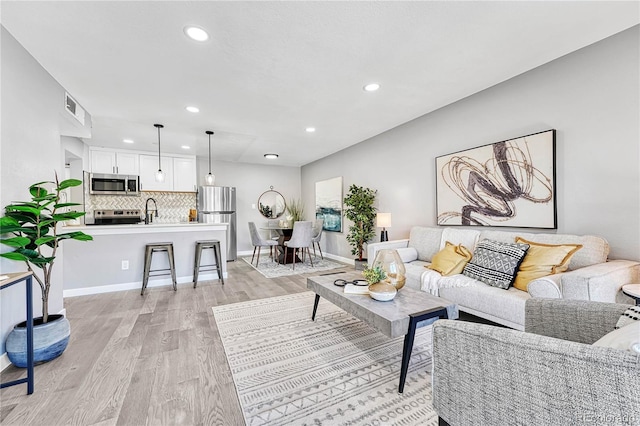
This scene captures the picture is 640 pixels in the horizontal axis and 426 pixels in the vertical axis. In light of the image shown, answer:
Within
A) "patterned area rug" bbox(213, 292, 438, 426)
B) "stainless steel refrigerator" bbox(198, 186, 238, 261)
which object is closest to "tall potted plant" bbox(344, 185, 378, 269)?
"patterned area rug" bbox(213, 292, 438, 426)

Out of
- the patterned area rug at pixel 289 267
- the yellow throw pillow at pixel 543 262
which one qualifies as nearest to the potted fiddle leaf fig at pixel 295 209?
the patterned area rug at pixel 289 267

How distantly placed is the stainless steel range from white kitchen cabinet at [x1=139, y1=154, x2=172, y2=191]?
553 millimetres

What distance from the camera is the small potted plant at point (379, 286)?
1908 millimetres

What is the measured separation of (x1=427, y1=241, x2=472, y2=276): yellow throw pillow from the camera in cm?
271

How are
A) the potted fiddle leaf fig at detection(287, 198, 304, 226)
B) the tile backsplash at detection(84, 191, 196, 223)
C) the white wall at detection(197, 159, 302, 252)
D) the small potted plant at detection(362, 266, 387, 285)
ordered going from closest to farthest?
the small potted plant at detection(362, 266, 387, 285) < the tile backsplash at detection(84, 191, 196, 223) < the white wall at detection(197, 159, 302, 252) < the potted fiddle leaf fig at detection(287, 198, 304, 226)

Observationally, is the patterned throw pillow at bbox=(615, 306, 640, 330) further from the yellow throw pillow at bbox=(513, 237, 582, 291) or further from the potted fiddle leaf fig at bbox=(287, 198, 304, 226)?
the potted fiddle leaf fig at bbox=(287, 198, 304, 226)

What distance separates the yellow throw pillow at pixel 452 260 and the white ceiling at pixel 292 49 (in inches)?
69.5

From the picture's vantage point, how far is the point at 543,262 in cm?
218

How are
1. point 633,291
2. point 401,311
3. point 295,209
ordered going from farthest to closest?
point 295,209
point 401,311
point 633,291

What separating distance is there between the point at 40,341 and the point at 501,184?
4261mm

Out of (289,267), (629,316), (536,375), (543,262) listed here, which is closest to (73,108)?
(289,267)

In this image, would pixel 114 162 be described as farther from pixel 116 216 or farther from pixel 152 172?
pixel 116 216

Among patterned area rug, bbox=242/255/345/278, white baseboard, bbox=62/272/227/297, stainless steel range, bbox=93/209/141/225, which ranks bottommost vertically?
patterned area rug, bbox=242/255/345/278

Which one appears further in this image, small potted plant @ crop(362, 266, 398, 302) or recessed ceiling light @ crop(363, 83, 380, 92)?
recessed ceiling light @ crop(363, 83, 380, 92)
